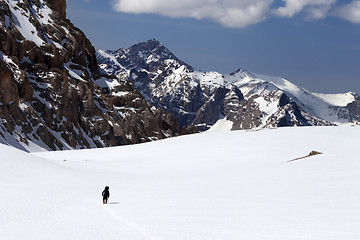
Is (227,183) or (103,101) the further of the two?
(103,101)

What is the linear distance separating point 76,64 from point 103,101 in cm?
1914

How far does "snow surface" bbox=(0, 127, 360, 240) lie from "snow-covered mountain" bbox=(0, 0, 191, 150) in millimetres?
→ 61943

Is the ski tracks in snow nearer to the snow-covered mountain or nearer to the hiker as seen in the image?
the hiker

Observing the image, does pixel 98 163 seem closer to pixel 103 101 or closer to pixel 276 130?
pixel 276 130

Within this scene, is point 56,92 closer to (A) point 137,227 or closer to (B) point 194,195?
(B) point 194,195

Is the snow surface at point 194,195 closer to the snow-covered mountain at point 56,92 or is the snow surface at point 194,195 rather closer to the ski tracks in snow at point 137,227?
the ski tracks in snow at point 137,227

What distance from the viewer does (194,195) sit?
87.4ft

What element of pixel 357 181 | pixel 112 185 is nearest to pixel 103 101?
pixel 112 185

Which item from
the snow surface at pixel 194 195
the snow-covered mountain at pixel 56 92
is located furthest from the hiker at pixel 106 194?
the snow-covered mountain at pixel 56 92

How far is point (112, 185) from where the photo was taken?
33.5m

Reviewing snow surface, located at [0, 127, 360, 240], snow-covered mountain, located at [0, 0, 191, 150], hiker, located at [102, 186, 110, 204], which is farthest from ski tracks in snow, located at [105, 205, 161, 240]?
snow-covered mountain, located at [0, 0, 191, 150]

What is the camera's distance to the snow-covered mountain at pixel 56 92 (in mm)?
116750

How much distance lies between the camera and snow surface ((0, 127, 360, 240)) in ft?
52.7

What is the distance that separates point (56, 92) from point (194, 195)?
4839 inches
